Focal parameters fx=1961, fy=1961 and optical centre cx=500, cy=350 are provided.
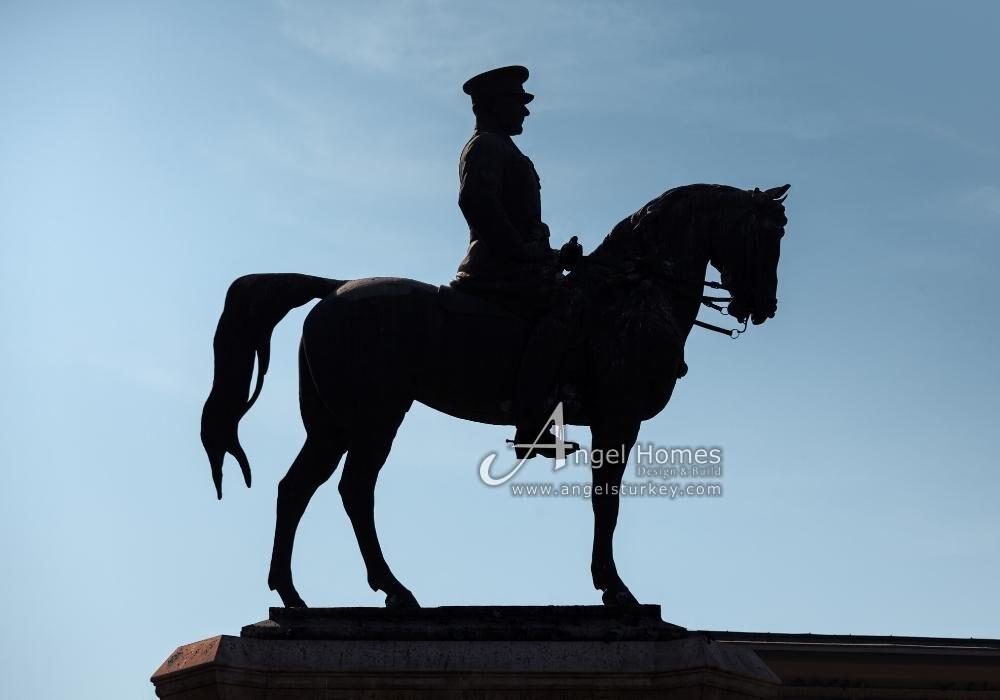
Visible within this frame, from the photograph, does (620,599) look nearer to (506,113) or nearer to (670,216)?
(670,216)

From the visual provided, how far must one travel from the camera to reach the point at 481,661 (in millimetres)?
13445

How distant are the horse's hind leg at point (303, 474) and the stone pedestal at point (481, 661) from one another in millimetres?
804

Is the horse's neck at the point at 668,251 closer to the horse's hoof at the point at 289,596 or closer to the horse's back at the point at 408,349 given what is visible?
the horse's back at the point at 408,349

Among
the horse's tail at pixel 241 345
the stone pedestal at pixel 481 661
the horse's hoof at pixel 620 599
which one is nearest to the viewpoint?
the stone pedestal at pixel 481 661

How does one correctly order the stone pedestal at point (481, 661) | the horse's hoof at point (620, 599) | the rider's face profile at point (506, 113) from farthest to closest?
the rider's face profile at point (506, 113)
the horse's hoof at point (620, 599)
the stone pedestal at point (481, 661)

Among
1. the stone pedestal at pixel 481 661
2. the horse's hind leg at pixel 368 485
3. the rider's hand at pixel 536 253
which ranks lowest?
the stone pedestal at pixel 481 661

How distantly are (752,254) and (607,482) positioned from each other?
6.93ft

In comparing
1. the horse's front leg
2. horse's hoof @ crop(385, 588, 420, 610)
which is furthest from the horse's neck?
horse's hoof @ crop(385, 588, 420, 610)

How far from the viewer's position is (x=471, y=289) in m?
14.8

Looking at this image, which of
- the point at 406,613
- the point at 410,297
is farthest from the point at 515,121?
Result: the point at 406,613

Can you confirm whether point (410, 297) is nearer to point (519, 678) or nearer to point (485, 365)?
point (485, 365)

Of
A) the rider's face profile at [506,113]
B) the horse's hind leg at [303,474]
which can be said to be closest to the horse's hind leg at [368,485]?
the horse's hind leg at [303,474]

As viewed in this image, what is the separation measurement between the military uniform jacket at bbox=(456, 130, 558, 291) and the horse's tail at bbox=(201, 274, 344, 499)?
1125 mm

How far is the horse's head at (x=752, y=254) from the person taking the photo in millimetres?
14953
